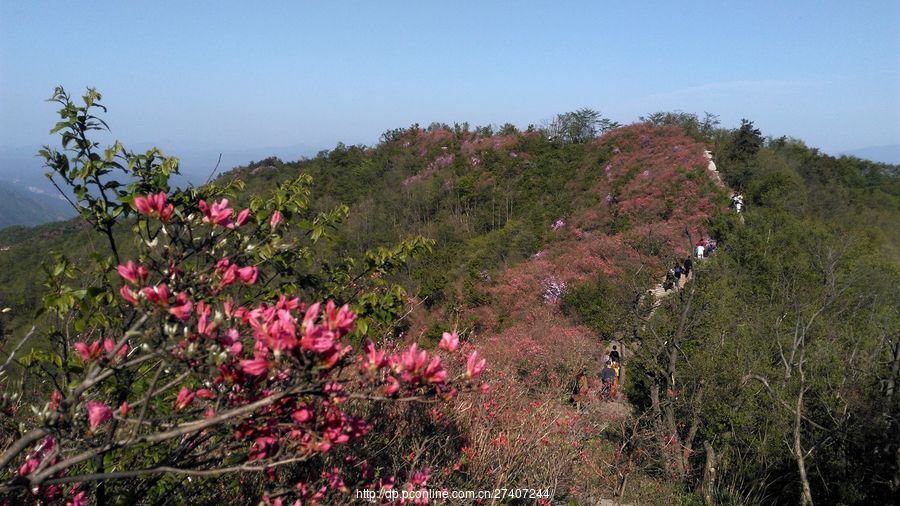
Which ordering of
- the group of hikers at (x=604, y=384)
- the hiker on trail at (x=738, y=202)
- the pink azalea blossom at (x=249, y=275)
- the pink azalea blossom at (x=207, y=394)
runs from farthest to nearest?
1. the hiker on trail at (x=738, y=202)
2. the group of hikers at (x=604, y=384)
3. the pink azalea blossom at (x=249, y=275)
4. the pink azalea blossom at (x=207, y=394)

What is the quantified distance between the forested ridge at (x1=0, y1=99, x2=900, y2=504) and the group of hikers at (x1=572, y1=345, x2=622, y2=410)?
22 cm

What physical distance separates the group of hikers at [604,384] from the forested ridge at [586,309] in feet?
0.74

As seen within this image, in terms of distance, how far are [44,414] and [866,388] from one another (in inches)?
400

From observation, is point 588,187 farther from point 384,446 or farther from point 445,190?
point 384,446

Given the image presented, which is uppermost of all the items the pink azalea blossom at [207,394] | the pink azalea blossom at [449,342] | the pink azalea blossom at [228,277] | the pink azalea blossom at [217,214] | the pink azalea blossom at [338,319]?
the pink azalea blossom at [217,214]

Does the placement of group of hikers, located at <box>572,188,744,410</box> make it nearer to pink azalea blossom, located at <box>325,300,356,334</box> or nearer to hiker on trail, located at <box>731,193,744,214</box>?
hiker on trail, located at <box>731,193,744,214</box>

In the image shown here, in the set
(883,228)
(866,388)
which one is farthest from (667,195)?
(866,388)

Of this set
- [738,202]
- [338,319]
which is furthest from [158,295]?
[738,202]

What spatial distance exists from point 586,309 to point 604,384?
14.3 feet

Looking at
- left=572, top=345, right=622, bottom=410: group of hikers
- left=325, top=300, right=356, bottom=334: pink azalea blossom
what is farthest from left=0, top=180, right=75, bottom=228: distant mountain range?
left=325, top=300, right=356, bottom=334: pink azalea blossom

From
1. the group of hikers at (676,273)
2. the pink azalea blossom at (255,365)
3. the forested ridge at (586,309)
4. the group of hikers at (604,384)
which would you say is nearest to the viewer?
the pink azalea blossom at (255,365)

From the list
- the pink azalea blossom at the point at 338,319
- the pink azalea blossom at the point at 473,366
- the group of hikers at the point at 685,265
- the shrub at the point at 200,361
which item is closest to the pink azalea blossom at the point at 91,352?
the shrub at the point at 200,361

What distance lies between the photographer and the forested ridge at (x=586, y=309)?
2.93 metres

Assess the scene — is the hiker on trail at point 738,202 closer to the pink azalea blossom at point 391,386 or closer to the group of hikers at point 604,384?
the group of hikers at point 604,384
